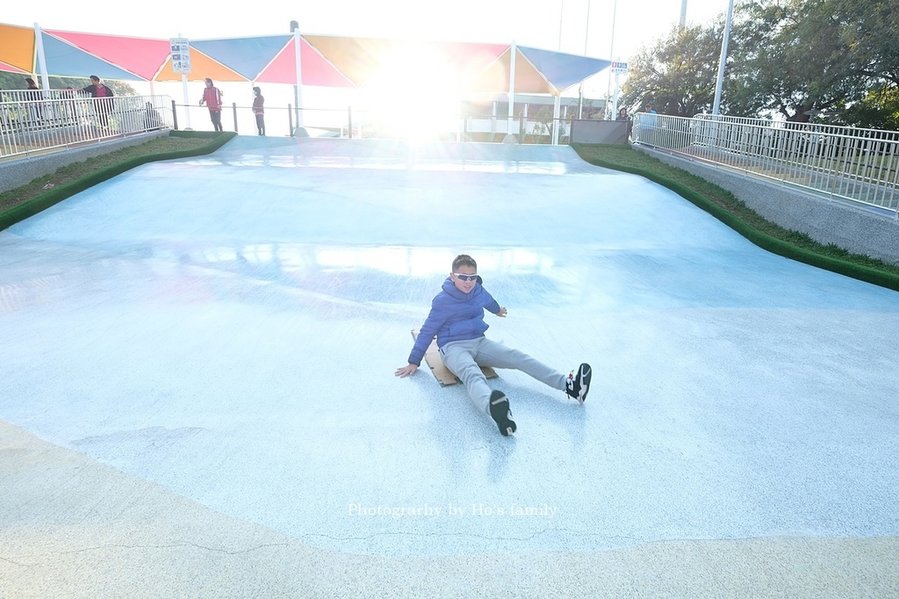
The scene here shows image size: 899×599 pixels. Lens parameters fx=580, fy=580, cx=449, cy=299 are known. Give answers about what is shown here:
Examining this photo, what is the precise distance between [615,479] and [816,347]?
141 inches

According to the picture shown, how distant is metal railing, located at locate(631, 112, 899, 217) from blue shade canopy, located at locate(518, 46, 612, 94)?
10105 mm

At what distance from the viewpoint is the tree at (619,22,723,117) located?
29.2 meters

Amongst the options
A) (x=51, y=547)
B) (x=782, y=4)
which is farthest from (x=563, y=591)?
(x=782, y=4)

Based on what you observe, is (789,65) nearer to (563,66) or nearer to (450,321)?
→ (563,66)

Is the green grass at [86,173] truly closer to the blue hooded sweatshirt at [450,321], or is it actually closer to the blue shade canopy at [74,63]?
the blue hooded sweatshirt at [450,321]

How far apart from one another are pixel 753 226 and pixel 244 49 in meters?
22.1

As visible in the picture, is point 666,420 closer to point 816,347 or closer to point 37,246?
point 816,347

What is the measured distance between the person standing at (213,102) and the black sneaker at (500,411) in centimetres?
1979

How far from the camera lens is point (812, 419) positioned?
14.6 feet

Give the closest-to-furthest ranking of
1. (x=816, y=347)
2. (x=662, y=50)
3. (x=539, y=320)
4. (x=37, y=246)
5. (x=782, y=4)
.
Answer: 1. (x=816, y=347)
2. (x=539, y=320)
3. (x=37, y=246)
4. (x=782, y=4)
5. (x=662, y=50)

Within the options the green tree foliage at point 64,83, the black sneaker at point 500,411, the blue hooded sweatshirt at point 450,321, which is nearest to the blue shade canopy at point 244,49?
the green tree foliage at point 64,83

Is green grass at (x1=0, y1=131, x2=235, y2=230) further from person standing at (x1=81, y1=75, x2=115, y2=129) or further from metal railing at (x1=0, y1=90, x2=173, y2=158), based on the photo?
person standing at (x1=81, y1=75, x2=115, y2=129)

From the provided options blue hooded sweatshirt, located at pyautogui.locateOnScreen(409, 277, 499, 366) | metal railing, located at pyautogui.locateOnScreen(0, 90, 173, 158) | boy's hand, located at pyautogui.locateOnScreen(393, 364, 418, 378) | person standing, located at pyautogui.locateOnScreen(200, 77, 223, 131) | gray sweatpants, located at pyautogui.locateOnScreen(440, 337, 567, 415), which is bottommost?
boy's hand, located at pyautogui.locateOnScreen(393, 364, 418, 378)

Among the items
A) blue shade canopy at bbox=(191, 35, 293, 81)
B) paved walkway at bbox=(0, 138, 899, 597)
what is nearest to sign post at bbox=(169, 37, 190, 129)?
blue shade canopy at bbox=(191, 35, 293, 81)
